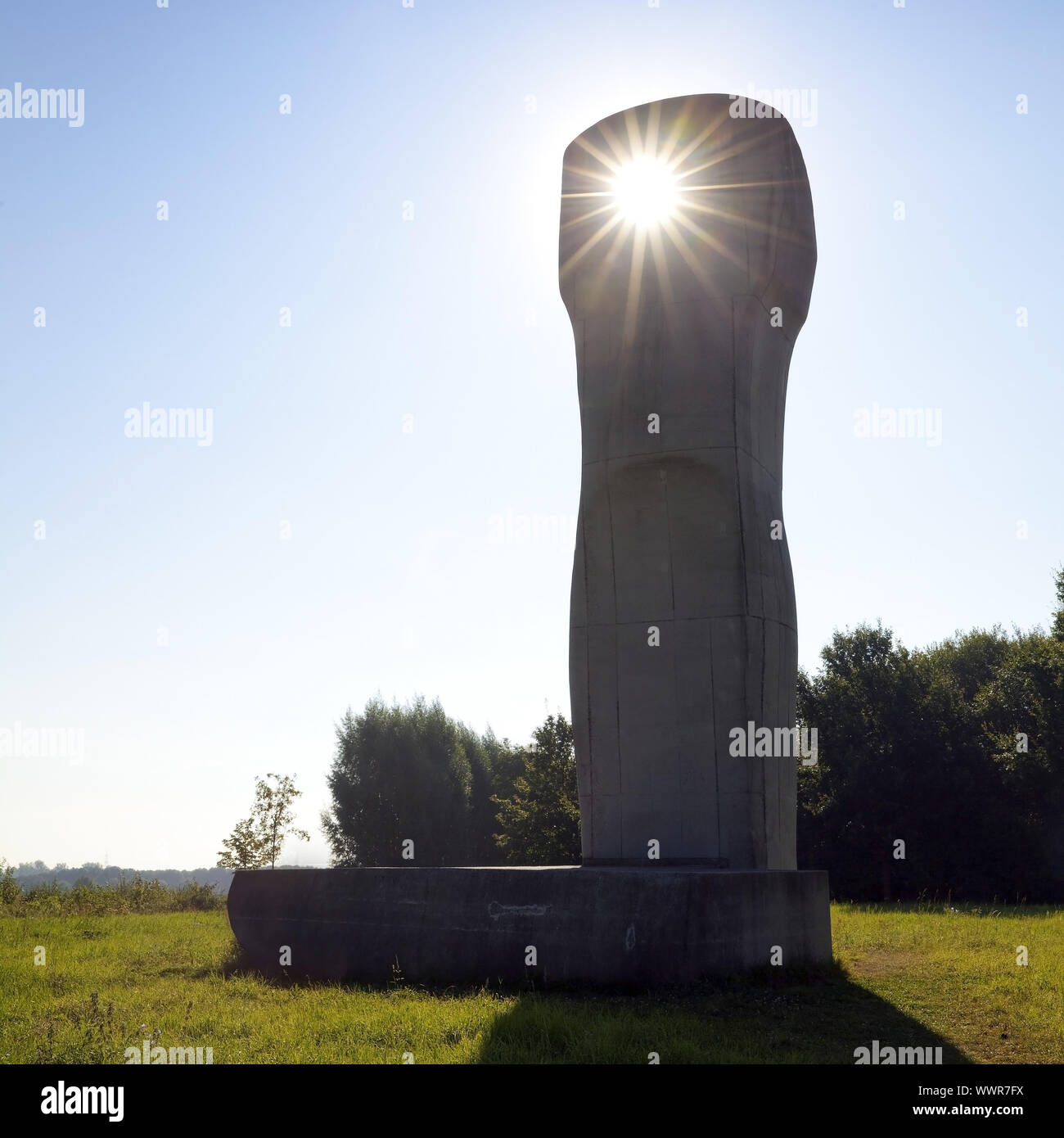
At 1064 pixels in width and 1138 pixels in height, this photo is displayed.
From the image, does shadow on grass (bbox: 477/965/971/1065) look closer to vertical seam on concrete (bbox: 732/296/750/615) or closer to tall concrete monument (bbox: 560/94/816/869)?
tall concrete monument (bbox: 560/94/816/869)

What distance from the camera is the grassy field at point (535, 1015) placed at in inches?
250

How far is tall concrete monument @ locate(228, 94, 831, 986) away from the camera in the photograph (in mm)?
9477

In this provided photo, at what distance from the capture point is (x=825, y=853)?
28.6 m

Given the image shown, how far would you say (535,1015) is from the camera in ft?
23.4

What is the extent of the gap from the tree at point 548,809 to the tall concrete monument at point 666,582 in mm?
18530

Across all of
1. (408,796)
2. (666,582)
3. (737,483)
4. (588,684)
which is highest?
(737,483)

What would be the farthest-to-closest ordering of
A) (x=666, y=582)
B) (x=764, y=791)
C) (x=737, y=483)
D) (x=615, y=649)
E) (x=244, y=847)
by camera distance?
(x=244, y=847) < (x=615, y=649) < (x=666, y=582) < (x=737, y=483) < (x=764, y=791)

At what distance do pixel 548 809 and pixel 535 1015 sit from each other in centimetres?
2522

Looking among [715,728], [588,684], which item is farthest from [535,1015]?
[588,684]

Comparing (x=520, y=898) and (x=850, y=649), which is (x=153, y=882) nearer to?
(x=520, y=898)

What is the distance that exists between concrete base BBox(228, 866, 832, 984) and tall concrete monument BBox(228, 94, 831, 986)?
3 centimetres

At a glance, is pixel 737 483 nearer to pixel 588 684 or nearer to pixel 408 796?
pixel 588 684

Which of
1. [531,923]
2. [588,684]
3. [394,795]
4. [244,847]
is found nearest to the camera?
[531,923]
